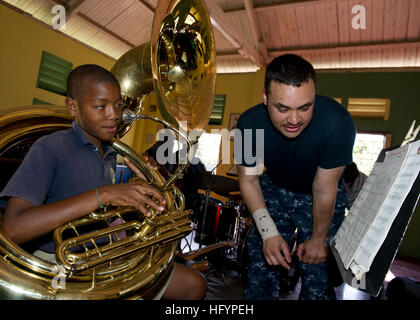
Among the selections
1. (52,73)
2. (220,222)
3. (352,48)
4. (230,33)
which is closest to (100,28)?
(52,73)

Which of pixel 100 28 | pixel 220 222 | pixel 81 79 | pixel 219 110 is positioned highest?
pixel 100 28

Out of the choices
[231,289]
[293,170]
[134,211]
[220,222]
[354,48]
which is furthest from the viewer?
[354,48]

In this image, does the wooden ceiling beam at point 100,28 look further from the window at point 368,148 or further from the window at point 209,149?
the window at point 368,148

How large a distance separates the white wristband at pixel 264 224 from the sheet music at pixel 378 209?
0.47m

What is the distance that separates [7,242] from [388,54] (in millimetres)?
7949

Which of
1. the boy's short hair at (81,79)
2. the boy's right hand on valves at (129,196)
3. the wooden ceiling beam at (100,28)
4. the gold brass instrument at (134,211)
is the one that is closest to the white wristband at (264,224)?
the gold brass instrument at (134,211)

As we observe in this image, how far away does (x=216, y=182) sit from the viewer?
3.39 metres

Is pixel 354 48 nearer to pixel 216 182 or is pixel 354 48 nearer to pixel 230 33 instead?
pixel 230 33

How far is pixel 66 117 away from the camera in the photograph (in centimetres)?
126

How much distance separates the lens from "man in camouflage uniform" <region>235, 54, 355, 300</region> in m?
1.28

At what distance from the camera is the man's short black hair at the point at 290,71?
1232 mm

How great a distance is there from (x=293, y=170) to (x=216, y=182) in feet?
5.94

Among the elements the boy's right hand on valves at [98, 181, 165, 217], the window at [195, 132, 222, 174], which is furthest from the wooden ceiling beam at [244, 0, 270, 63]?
the boy's right hand on valves at [98, 181, 165, 217]
